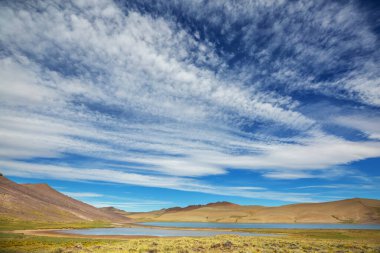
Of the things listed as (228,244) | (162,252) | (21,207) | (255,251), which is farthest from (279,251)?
(21,207)

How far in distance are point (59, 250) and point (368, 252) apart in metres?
36.0

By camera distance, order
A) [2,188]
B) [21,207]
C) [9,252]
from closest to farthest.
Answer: [9,252]
[21,207]
[2,188]

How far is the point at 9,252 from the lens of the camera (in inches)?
1184

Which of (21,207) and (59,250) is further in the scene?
(21,207)

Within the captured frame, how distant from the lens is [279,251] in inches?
1373

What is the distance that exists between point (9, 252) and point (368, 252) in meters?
39.8

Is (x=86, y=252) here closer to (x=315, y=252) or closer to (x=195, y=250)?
(x=195, y=250)

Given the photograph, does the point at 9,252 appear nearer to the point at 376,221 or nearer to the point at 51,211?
the point at 51,211

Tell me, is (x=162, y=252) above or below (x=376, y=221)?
below

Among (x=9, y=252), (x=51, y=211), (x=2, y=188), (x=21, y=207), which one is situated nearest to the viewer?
(x=9, y=252)

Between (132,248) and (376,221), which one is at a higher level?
(376,221)

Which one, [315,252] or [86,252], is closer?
[86,252]

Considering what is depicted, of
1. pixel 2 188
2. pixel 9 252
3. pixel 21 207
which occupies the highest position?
pixel 2 188

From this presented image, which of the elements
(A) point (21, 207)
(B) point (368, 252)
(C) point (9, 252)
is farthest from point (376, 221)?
(C) point (9, 252)
